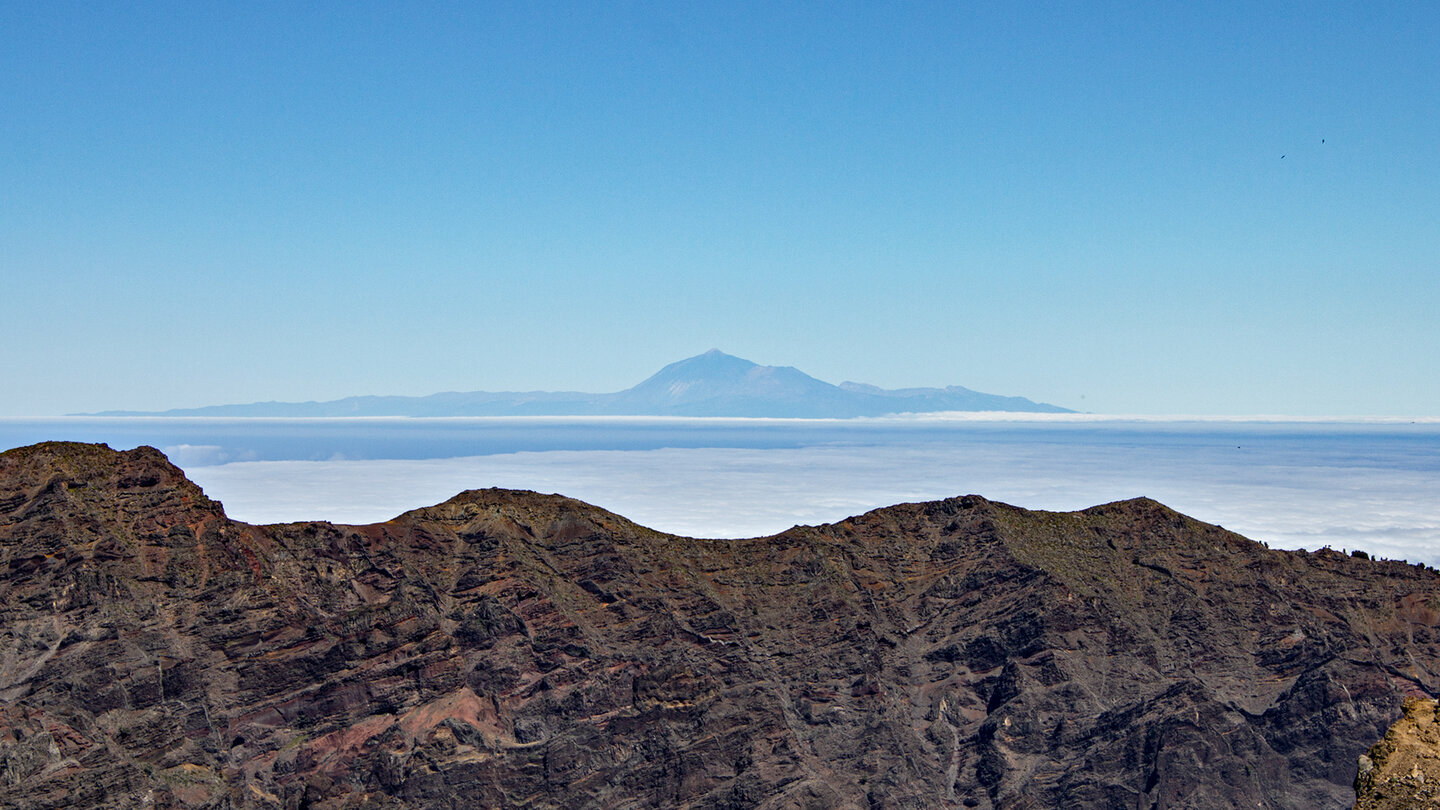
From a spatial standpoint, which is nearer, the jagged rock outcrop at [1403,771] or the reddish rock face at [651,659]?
the jagged rock outcrop at [1403,771]

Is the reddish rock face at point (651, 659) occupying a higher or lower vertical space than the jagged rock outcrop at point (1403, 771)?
lower

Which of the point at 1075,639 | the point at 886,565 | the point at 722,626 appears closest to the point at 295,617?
the point at 722,626

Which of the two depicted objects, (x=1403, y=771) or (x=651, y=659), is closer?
(x=1403, y=771)

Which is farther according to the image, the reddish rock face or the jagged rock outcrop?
the reddish rock face

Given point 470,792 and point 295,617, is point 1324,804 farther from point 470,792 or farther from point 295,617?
point 295,617
